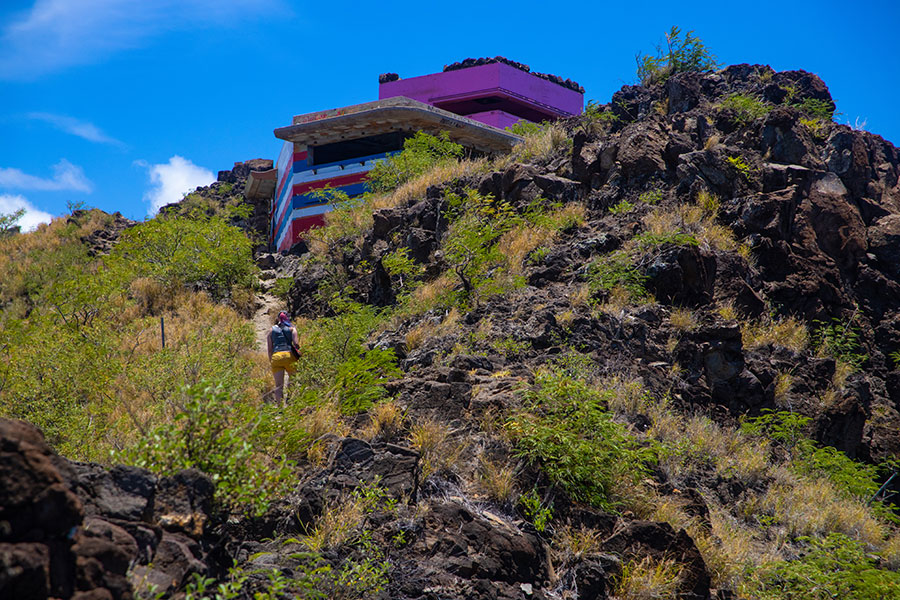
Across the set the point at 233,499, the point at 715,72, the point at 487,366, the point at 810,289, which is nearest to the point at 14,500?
the point at 233,499

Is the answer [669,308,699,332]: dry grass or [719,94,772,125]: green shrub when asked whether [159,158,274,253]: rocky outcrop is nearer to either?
[719,94,772,125]: green shrub

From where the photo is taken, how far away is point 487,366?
375 inches

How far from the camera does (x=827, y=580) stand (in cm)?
700

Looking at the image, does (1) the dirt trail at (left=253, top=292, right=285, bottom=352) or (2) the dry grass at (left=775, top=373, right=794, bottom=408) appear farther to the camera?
(1) the dirt trail at (left=253, top=292, right=285, bottom=352)

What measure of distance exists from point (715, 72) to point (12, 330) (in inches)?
745

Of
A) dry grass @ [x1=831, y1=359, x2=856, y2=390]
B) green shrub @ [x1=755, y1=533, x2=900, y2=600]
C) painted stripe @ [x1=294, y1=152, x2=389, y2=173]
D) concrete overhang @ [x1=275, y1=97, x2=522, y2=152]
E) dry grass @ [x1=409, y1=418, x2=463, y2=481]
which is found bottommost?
green shrub @ [x1=755, y1=533, x2=900, y2=600]

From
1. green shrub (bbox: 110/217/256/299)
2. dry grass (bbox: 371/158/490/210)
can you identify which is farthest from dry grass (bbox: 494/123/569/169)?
green shrub (bbox: 110/217/256/299)

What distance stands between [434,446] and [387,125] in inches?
816

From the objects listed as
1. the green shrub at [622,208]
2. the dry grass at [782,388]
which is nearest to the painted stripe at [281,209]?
the green shrub at [622,208]

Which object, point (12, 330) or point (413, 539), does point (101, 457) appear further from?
point (12, 330)

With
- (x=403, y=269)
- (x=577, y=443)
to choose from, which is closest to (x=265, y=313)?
(x=403, y=269)

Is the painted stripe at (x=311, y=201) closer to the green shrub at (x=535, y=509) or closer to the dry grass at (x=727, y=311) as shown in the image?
the dry grass at (x=727, y=311)

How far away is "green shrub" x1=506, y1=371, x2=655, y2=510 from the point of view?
717 cm

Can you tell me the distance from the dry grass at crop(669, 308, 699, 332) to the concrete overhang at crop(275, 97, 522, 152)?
1624cm
